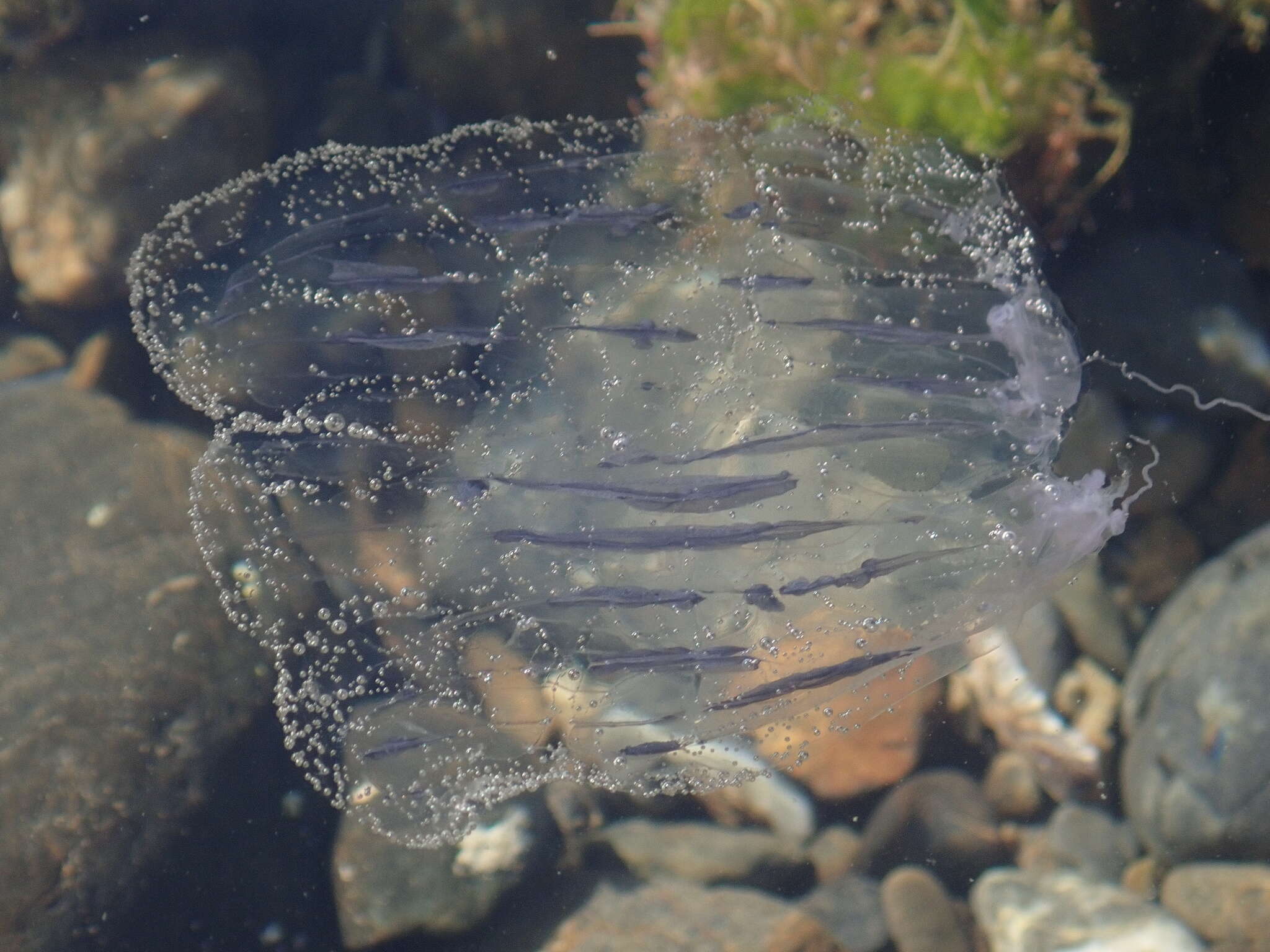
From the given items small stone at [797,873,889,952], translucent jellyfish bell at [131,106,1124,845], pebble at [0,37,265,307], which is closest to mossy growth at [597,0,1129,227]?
translucent jellyfish bell at [131,106,1124,845]

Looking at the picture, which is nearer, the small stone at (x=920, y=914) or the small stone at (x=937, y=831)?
the small stone at (x=920, y=914)

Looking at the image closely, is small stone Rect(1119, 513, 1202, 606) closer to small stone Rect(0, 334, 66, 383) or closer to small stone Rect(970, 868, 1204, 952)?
small stone Rect(970, 868, 1204, 952)

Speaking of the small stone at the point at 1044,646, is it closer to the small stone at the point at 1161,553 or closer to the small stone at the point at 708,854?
the small stone at the point at 1161,553

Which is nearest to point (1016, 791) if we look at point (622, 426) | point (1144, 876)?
point (1144, 876)

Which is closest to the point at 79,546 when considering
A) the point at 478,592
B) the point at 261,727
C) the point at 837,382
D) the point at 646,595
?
the point at 261,727

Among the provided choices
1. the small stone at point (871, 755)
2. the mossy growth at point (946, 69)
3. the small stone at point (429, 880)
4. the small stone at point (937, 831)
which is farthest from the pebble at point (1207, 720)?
the small stone at point (429, 880)

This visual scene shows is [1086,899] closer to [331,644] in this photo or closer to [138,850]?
[331,644]

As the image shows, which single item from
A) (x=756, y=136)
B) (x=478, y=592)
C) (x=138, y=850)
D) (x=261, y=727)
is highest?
(x=756, y=136)
